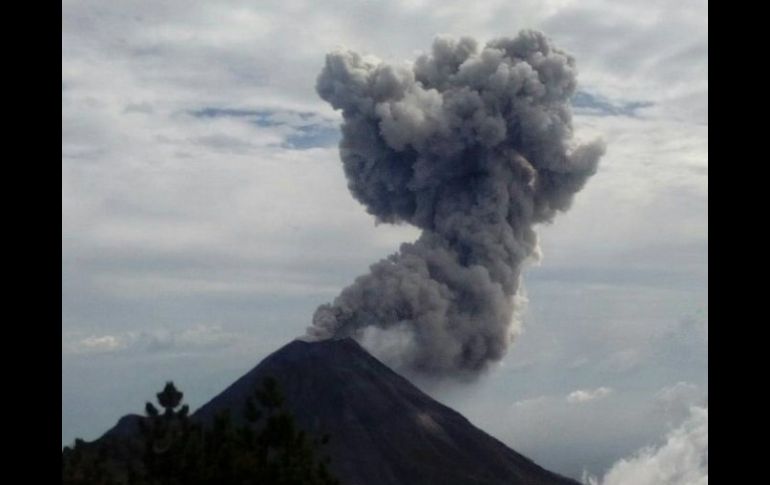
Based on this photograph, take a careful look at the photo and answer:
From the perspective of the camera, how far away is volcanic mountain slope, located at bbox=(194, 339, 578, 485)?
317 feet

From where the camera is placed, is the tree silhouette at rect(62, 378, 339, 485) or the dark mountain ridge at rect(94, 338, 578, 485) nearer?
the tree silhouette at rect(62, 378, 339, 485)

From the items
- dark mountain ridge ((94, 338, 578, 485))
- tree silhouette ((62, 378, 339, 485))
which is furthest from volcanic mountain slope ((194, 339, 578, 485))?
tree silhouette ((62, 378, 339, 485))

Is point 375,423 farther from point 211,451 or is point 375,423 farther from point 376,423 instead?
point 211,451

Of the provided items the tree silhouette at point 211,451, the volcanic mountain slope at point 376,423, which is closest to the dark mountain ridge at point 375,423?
the volcanic mountain slope at point 376,423

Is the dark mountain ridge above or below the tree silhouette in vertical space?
above

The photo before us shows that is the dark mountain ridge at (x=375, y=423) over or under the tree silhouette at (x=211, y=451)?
over

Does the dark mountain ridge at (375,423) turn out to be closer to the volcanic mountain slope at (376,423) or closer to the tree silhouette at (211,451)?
the volcanic mountain slope at (376,423)

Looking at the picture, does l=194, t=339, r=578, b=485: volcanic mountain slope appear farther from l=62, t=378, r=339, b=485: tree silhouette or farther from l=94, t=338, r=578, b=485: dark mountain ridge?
l=62, t=378, r=339, b=485: tree silhouette

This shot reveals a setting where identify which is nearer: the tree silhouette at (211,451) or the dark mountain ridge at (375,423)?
the tree silhouette at (211,451)

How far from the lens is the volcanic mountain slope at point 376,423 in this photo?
96.6 m

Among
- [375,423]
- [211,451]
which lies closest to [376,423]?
[375,423]
